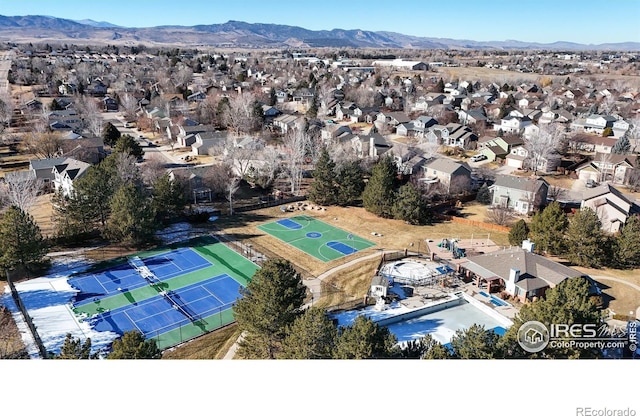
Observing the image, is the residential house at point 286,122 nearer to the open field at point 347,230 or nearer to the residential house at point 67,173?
the open field at point 347,230

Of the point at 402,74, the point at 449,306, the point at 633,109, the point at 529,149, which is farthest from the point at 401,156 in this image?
the point at 402,74

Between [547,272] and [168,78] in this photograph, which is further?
[168,78]

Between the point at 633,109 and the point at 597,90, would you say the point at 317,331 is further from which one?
the point at 597,90

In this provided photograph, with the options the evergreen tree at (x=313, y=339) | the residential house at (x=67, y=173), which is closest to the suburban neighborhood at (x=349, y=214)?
the evergreen tree at (x=313, y=339)

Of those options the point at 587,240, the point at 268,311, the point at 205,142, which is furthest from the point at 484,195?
the point at 205,142
